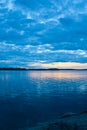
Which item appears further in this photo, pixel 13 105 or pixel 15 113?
pixel 13 105

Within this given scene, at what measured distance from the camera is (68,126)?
67.8ft

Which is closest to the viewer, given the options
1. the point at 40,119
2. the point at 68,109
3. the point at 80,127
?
the point at 80,127

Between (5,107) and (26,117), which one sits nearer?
(26,117)

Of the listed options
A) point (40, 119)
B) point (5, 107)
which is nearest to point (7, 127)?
point (40, 119)

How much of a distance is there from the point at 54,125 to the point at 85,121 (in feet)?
10.5

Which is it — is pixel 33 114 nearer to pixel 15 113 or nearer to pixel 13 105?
pixel 15 113

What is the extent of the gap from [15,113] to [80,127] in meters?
15.5

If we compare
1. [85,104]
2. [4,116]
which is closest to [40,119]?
[4,116]

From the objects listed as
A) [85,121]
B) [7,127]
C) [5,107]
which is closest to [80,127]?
[85,121]

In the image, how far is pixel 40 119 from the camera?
30.6 m

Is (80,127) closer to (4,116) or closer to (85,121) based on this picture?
(85,121)

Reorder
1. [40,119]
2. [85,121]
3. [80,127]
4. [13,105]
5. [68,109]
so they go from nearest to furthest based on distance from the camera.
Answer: [80,127] → [85,121] → [40,119] → [68,109] → [13,105]

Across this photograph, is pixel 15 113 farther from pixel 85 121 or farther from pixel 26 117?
pixel 85 121

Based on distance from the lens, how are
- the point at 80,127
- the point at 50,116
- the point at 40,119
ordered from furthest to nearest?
the point at 50,116 → the point at 40,119 → the point at 80,127
